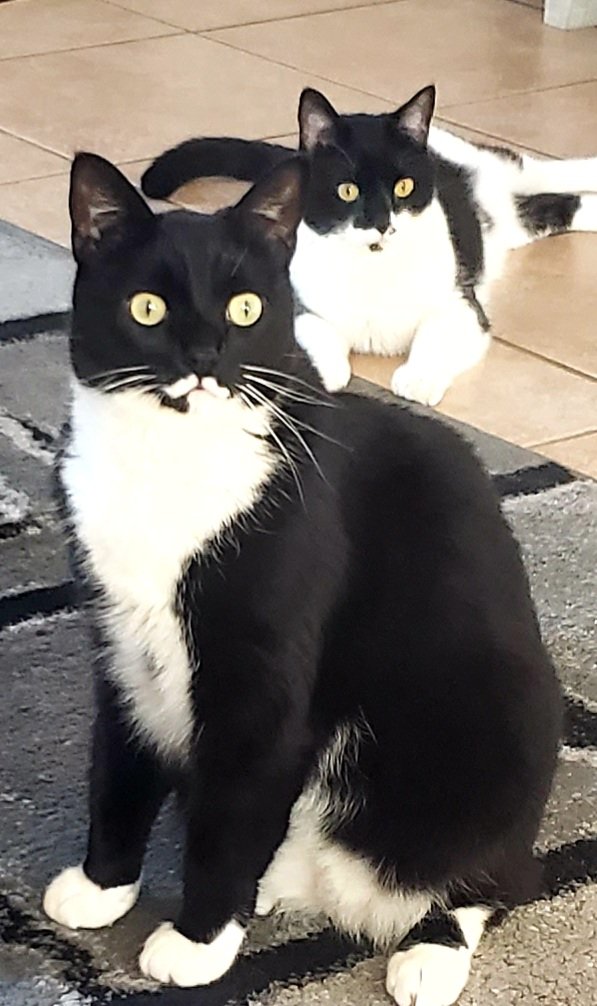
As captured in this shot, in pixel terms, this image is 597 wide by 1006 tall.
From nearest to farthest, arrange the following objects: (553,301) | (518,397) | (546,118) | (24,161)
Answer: (518,397) → (553,301) → (24,161) → (546,118)

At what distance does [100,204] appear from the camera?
1033 mm

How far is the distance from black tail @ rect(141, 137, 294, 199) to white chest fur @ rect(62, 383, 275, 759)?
1538mm

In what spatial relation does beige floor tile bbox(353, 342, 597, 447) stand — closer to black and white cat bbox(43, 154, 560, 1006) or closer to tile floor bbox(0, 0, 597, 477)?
tile floor bbox(0, 0, 597, 477)

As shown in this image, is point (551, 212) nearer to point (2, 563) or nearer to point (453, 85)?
point (453, 85)

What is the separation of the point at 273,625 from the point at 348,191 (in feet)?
3.84

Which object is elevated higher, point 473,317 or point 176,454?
point 176,454

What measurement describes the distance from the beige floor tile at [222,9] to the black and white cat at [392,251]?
1339 mm

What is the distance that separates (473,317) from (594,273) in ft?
1.16

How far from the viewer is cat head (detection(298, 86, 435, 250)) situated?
2.11m

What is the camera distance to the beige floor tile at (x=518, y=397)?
199 cm

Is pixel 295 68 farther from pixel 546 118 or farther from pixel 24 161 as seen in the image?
pixel 24 161

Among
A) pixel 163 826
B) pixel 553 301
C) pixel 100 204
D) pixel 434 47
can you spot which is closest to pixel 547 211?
pixel 553 301

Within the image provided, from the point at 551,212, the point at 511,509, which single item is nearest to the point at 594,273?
the point at 551,212

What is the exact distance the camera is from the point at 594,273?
8.14 ft
